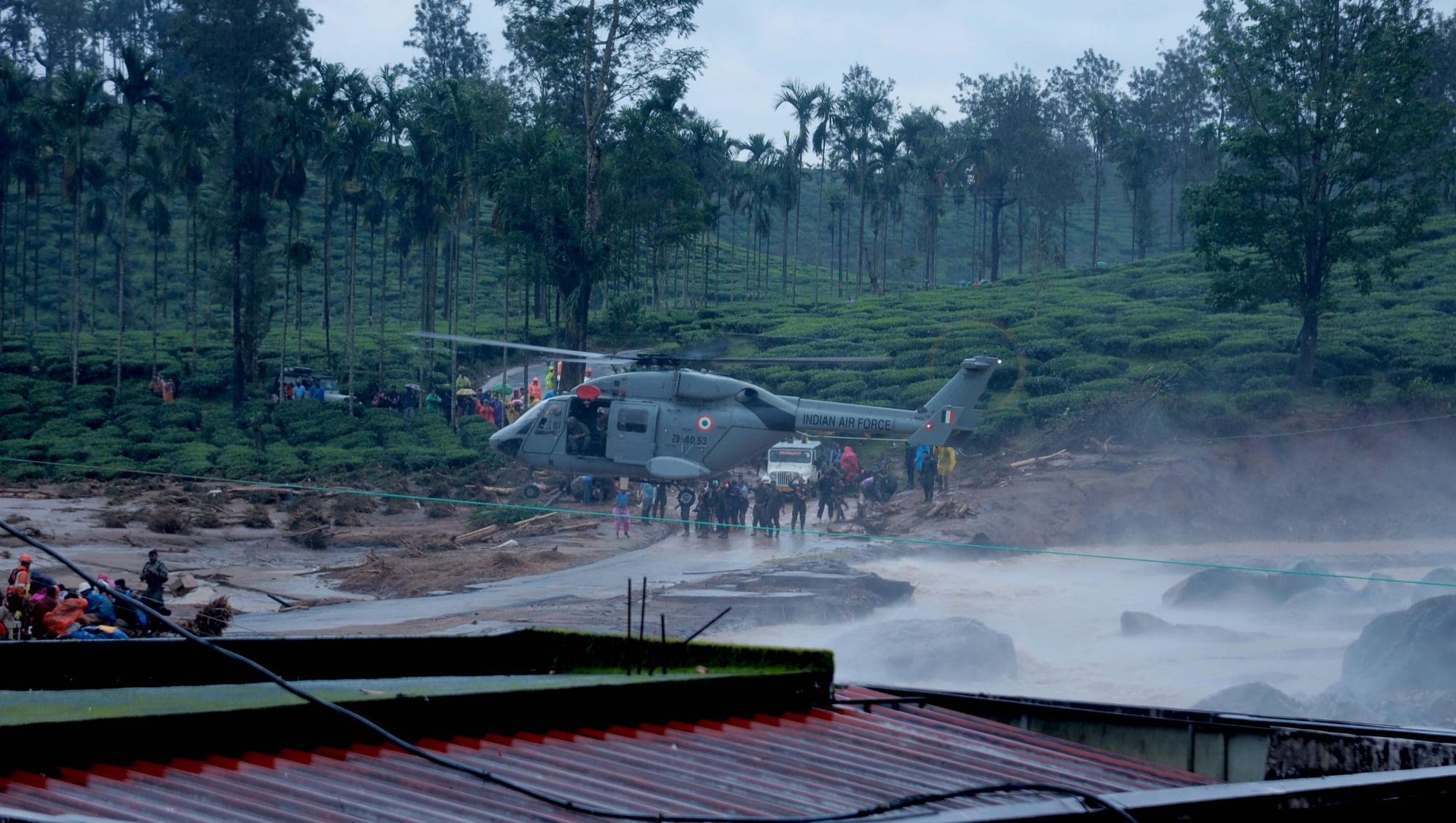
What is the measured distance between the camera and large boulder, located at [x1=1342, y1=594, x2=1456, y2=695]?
16.2 meters

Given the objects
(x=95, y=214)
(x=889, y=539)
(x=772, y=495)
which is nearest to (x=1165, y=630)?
(x=772, y=495)

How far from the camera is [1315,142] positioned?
36719mm

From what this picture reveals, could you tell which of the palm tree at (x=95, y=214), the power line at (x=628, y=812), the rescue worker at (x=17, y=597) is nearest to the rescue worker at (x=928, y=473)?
the rescue worker at (x=17, y=597)

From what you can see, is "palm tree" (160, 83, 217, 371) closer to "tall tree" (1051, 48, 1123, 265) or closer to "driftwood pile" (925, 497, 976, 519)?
"driftwood pile" (925, 497, 976, 519)

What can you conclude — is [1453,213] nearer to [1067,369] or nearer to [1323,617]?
[1067,369]

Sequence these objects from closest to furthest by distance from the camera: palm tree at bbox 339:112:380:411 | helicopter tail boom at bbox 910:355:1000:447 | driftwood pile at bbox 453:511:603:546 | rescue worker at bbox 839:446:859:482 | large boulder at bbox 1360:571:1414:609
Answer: large boulder at bbox 1360:571:1414:609 → helicopter tail boom at bbox 910:355:1000:447 → driftwood pile at bbox 453:511:603:546 → rescue worker at bbox 839:446:859:482 → palm tree at bbox 339:112:380:411

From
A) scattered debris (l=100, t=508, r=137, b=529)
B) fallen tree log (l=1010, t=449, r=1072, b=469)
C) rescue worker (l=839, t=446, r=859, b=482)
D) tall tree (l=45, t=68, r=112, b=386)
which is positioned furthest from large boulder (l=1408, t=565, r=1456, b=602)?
tall tree (l=45, t=68, r=112, b=386)

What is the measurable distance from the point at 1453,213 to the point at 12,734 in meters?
73.1

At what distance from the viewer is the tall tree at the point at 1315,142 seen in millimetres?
35969

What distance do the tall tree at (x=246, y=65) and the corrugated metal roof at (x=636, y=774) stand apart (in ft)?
131

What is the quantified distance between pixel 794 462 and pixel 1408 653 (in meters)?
16.6

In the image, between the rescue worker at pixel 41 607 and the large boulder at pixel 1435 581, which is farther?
the large boulder at pixel 1435 581

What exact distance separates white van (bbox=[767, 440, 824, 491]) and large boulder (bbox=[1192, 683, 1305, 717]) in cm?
1543

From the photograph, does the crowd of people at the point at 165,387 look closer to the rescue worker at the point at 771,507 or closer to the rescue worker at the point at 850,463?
the rescue worker at the point at 850,463
